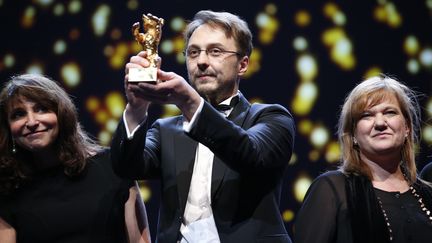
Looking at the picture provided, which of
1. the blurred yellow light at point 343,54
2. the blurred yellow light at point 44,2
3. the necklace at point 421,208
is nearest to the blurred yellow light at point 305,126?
the blurred yellow light at point 343,54

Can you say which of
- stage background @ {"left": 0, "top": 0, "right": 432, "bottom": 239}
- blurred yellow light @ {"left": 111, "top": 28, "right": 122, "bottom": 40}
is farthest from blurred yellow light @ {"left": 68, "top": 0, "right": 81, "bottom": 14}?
blurred yellow light @ {"left": 111, "top": 28, "right": 122, "bottom": 40}

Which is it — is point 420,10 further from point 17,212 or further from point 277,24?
point 17,212

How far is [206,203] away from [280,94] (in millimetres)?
1167

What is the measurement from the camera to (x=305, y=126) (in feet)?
10.4

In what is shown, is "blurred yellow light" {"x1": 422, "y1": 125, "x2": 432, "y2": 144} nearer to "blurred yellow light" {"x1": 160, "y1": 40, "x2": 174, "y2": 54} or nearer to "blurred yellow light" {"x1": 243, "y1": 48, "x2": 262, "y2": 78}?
"blurred yellow light" {"x1": 243, "y1": 48, "x2": 262, "y2": 78}

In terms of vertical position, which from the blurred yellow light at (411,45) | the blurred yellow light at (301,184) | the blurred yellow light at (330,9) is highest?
the blurred yellow light at (330,9)

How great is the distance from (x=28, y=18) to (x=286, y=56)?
133cm

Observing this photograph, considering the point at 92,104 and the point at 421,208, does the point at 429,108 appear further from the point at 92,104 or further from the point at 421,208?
the point at 92,104

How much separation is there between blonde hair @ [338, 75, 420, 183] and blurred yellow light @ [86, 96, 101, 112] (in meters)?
1.36

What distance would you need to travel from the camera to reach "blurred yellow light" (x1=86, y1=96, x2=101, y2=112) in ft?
10.9

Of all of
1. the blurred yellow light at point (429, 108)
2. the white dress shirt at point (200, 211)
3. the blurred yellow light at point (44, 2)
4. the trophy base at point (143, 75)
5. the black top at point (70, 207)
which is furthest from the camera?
the blurred yellow light at point (44, 2)

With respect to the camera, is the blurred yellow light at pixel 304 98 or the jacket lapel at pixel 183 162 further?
the blurred yellow light at pixel 304 98

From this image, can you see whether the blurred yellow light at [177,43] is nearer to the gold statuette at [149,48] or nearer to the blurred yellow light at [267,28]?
Result: the blurred yellow light at [267,28]

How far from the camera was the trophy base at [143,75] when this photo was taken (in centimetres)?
179
